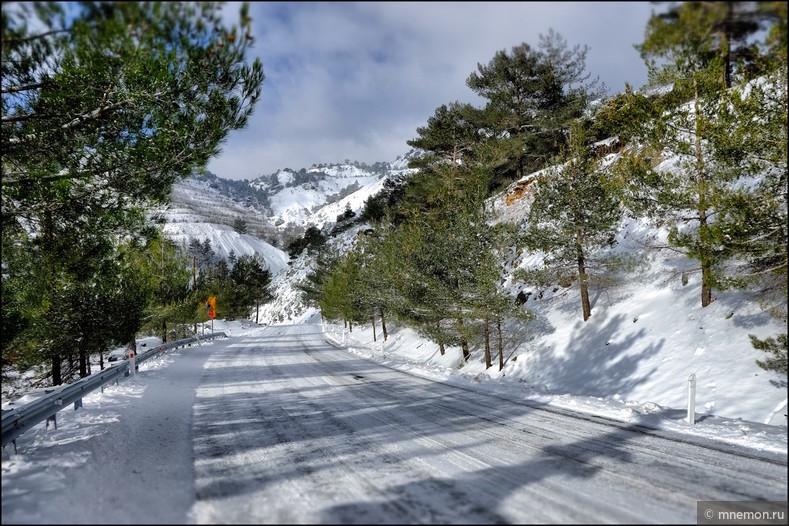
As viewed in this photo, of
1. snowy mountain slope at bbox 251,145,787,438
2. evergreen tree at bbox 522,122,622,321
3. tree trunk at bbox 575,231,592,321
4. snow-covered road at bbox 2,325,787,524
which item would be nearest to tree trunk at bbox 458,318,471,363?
snowy mountain slope at bbox 251,145,787,438

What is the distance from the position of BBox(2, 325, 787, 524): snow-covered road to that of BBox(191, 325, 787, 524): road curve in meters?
0.02

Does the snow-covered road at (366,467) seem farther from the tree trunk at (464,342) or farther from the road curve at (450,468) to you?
the tree trunk at (464,342)

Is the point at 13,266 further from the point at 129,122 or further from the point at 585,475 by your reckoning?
the point at 585,475

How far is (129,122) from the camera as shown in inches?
282

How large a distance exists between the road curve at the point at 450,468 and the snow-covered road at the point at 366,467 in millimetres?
21

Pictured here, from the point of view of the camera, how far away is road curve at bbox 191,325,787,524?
3904 millimetres

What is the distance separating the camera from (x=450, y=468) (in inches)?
201

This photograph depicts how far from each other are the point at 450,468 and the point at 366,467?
1.03m

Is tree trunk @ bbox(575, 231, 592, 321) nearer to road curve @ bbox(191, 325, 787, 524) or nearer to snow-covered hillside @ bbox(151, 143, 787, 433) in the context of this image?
snow-covered hillside @ bbox(151, 143, 787, 433)

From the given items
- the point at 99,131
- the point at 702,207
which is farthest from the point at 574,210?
the point at 99,131

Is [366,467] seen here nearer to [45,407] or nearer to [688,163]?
[45,407]

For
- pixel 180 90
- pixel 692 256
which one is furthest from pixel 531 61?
pixel 180 90

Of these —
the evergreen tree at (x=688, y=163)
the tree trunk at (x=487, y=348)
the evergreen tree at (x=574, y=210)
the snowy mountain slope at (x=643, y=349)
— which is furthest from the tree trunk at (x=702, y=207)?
the tree trunk at (x=487, y=348)

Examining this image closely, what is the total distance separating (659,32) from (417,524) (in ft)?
15.3
